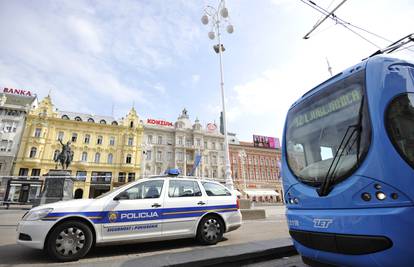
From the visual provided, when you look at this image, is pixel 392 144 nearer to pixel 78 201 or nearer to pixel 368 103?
pixel 368 103

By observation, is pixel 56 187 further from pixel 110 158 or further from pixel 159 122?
pixel 159 122

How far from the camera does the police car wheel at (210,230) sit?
Result: 511cm

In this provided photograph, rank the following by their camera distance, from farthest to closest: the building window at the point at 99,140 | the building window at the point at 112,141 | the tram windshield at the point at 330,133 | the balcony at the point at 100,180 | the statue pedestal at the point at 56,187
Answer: the building window at the point at 112,141
the building window at the point at 99,140
the balcony at the point at 100,180
the statue pedestal at the point at 56,187
the tram windshield at the point at 330,133

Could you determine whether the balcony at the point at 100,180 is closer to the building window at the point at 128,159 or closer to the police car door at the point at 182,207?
the building window at the point at 128,159

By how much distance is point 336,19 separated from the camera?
6449 mm

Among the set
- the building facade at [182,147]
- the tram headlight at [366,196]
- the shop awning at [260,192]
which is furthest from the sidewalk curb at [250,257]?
the shop awning at [260,192]

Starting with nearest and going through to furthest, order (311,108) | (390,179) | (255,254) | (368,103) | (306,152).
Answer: (390,179)
(368,103)
(306,152)
(311,108)
(255,254)

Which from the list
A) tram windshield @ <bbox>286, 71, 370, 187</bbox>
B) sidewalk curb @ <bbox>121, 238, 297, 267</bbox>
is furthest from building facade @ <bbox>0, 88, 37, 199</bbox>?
tram windshield @ <bbox>286, 71, 370, 187</bbox>

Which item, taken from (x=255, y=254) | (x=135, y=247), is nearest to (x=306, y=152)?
(x=255, y=254)

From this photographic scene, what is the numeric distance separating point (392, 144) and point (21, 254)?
657 centimetres

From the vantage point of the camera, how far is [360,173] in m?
2.43

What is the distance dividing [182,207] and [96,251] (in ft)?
6.68

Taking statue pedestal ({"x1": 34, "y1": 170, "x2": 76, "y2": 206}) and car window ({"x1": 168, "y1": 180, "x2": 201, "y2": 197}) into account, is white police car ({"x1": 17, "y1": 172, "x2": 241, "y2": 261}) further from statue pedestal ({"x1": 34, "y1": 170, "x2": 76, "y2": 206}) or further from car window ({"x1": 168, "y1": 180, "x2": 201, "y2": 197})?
statue pedestal ({"x1": 34, "y1": 170, "x2": 76, "y2": 206})

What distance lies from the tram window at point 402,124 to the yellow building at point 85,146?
37983 mm
